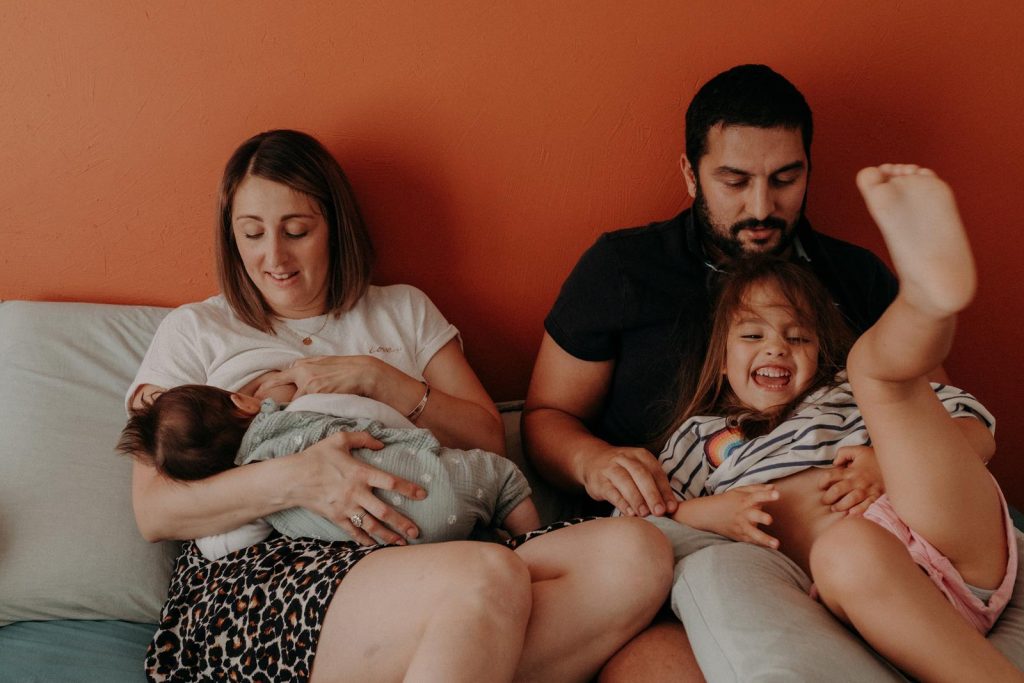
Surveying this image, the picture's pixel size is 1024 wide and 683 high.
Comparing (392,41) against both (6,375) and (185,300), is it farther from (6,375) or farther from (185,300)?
(6,375)

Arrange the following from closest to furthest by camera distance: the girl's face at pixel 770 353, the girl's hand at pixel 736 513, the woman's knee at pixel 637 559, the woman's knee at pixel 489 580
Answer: the woman's knee at pixel 489 580
the woman's knee at pixel 637 559
the girl's hand at pixel 736 513
the girl's face at pixel 770 353

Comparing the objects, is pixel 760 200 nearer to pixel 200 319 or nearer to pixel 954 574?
pixel 954 574

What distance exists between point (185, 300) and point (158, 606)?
79cm

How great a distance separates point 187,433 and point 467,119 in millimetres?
996

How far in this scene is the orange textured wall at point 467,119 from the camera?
193 cm

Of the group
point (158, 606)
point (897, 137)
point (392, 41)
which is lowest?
point (158, 606)

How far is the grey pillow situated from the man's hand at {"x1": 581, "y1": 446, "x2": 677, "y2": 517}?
34.0 inches

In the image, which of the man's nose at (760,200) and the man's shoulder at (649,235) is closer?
the man's nose at (760,200)

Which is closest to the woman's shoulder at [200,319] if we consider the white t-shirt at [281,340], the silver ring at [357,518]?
→ the white t-shirt at [281,340]

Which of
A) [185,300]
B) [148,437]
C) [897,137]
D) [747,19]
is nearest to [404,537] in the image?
[148,437]

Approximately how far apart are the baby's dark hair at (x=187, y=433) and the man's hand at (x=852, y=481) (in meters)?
1.09

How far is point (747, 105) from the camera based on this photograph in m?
1.83

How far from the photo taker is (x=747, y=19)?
2.09 meters

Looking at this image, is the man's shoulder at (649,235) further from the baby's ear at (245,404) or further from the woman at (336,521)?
the baby's ear at (245,404)
